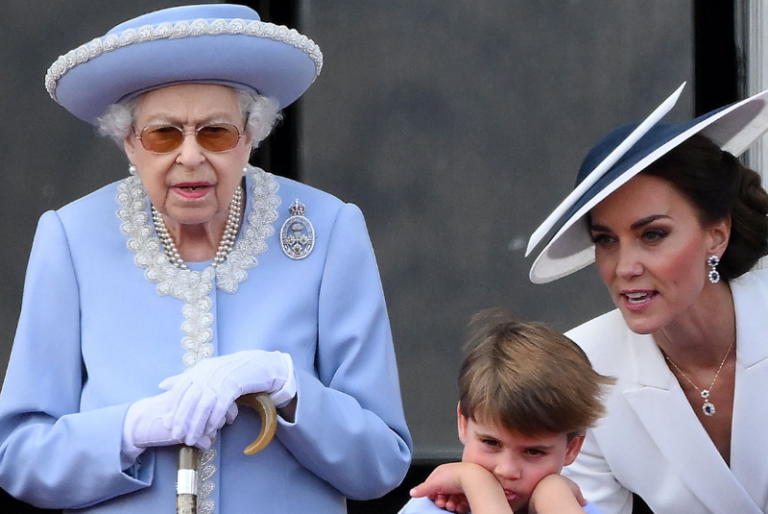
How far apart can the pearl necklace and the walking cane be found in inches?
16.6

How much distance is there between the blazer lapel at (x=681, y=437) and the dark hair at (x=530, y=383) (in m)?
0.58

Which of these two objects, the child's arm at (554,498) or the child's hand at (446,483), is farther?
the child's hand at (446,483)

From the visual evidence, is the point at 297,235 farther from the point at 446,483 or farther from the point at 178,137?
the point at 446,483

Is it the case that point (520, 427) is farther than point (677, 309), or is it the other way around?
point (677, 309)

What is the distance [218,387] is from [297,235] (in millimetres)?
524

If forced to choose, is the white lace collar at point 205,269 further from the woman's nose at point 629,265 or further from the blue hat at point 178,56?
the woman's nose at point 629,265

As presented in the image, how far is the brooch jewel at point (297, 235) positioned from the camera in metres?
3.27

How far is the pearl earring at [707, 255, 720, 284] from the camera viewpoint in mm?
3472

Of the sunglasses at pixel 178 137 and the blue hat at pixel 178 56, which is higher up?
the blue hat at pixel 178 56

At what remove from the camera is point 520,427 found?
283 centimetres

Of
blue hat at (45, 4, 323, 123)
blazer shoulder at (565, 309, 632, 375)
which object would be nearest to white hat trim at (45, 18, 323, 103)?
blue hat at (45, 4, 323, 123)

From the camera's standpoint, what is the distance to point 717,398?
357cm

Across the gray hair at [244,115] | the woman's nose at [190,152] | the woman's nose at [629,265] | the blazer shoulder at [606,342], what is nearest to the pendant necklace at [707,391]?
the blazer shoulder at [606,342]

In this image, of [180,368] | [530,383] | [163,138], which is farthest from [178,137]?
[530,383]
